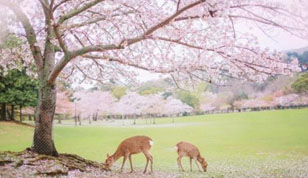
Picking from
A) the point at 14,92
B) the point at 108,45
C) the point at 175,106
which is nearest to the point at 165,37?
the point at 108,45

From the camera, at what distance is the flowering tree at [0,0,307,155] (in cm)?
377

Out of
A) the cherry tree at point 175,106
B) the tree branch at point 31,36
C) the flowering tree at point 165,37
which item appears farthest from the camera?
the cherry tree at point 175,106

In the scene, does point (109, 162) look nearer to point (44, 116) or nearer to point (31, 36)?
point (44, 116)

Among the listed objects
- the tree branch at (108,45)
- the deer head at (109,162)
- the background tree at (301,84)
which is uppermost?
the tree branch at (108,45)

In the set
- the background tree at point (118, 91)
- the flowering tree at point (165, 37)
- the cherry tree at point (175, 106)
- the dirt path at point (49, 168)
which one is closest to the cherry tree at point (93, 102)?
the background tree at point (118, 91)

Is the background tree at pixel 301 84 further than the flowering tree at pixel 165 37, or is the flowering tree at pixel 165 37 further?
the background tree at pixel 301 84

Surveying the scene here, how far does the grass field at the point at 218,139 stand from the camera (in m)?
5.10

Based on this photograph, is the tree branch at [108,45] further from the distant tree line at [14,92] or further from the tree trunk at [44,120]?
the distant tree line at [14,92]

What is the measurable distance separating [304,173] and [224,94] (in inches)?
74.3

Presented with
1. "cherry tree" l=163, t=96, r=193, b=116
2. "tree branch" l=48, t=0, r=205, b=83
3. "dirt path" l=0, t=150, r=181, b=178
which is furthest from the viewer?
"cherry tree" l=163, t=96, r=193, b=116

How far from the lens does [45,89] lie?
4.76m

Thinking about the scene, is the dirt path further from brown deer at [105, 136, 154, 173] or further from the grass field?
the grass field

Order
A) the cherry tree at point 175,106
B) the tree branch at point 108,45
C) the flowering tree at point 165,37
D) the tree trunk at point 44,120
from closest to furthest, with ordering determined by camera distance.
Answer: the tree branch at point 108,45 → the flowering tree at point 165,37 → the tree trunk at point 44,120 → the cherry tree at point 175,106

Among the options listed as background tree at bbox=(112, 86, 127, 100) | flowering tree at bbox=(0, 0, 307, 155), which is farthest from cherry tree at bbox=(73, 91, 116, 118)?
flowering tree at bbox=(0, 0, 307, 155)
